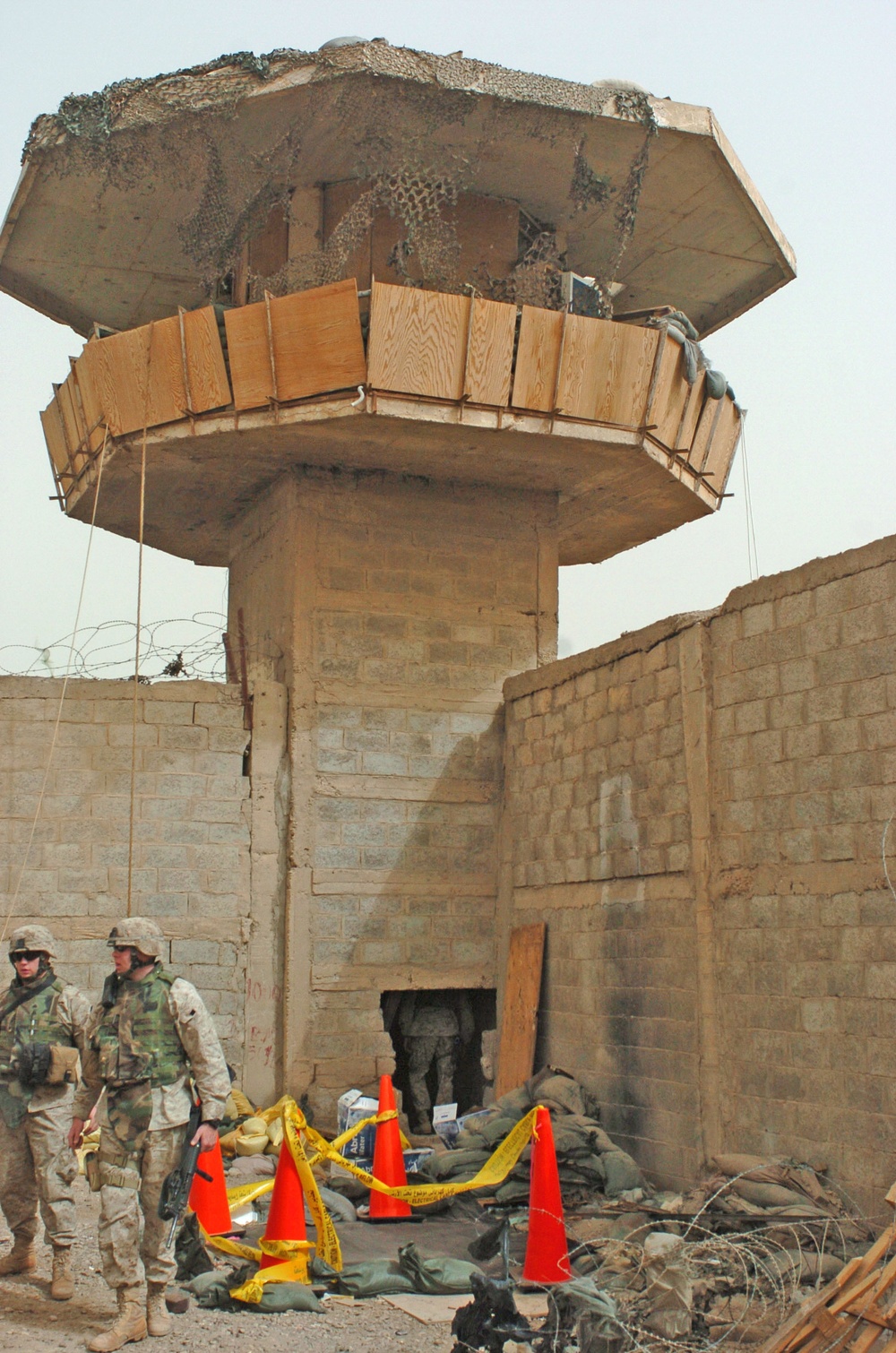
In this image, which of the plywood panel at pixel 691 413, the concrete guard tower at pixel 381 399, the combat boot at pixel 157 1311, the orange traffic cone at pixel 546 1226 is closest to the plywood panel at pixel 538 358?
the concrete guard tower at pixel 381 399

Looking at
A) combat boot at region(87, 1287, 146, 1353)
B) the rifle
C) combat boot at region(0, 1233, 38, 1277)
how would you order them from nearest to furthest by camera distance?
combat boot at region(87, 1287, 146, 1353), the rifle, combat boot at region(0, 1233, 38, 1277)

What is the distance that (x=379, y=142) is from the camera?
35.6ft

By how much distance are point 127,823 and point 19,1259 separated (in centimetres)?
435

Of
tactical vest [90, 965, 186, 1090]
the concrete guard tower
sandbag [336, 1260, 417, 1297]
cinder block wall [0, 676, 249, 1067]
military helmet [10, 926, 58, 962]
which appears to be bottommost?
sandbag [336, 1260, 417, 1297]

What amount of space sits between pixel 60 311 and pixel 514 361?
561 centimetres

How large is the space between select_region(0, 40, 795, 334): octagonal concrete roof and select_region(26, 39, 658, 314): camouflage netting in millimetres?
16

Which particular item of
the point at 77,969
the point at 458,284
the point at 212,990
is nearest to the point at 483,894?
the point at 212,990

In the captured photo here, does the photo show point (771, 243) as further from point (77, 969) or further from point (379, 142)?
point (77, 969)

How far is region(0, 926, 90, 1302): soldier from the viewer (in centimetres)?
676

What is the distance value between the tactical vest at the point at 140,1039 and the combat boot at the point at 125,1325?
2.92ft

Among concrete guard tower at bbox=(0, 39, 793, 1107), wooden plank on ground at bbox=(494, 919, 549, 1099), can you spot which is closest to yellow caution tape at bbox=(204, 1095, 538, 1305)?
wooden plank on ground at bbox=(494, 919, 549, 1099)

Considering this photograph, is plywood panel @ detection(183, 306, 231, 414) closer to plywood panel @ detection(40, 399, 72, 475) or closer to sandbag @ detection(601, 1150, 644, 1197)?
plywood panel @ detection(40, 399, 72, 475)

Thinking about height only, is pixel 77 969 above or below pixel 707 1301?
above

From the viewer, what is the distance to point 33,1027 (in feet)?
22.5
